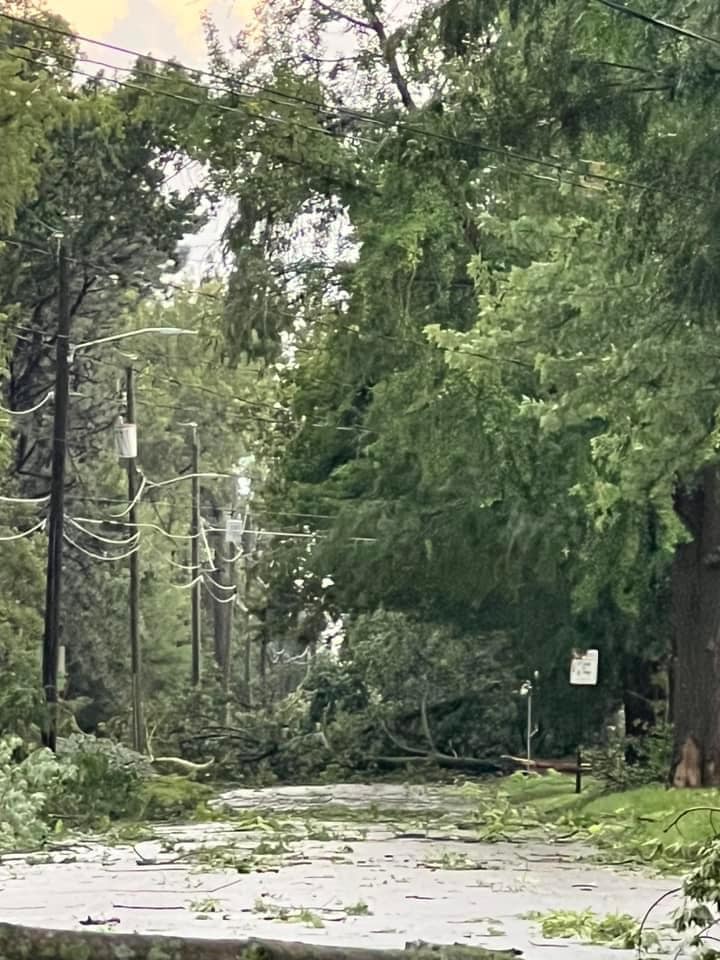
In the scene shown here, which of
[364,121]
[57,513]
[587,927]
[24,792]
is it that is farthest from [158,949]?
[57,513]

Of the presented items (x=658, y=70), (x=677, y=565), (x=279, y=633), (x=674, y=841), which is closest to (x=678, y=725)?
→ (x=677, y=565)

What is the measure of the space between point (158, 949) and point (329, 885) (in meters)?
6.81

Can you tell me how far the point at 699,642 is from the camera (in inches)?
809

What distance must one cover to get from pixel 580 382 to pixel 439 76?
314 cm

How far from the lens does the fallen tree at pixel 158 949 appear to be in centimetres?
651

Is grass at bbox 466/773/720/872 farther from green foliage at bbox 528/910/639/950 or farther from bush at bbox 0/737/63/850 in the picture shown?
bush at bbox 0/737/63/850

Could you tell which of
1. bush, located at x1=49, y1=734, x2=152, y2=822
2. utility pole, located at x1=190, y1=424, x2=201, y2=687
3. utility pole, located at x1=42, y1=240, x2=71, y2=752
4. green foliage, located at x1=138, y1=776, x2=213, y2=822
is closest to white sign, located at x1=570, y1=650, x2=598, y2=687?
green foliage, located at x1=138, y1=776, x2=213, y2=822

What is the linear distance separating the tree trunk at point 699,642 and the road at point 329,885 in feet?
8.93

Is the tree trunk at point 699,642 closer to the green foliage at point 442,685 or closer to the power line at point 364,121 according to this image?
the power line at point 364,121

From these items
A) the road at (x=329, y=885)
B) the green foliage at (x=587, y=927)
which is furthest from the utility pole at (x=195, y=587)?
the green foliage at (x=587, y=927)

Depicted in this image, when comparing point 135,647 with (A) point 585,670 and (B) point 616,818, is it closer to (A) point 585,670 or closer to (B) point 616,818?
(A) point 585,670

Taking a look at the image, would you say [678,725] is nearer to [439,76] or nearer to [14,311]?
[439,76]

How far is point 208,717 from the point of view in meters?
34.3

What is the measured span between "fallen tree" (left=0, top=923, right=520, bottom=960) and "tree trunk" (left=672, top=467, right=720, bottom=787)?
13.8m
